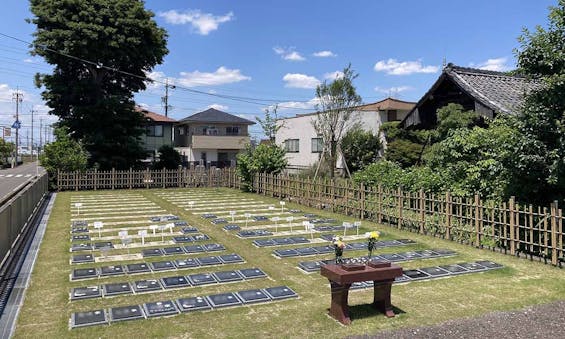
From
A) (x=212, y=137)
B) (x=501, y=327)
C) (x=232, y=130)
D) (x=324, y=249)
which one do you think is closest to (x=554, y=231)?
(x=501, y=327)

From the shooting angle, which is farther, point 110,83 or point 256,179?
point 110,83

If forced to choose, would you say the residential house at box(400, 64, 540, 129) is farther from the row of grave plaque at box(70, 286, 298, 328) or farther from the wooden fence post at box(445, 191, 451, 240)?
the row of grave plaque at box(70, 286, 298, 328)

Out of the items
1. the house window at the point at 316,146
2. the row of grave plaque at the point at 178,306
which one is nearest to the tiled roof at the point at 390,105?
the house window at the point at 316,146

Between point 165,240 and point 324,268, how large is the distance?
5.82 metres

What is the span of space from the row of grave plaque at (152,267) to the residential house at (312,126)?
1990 cm

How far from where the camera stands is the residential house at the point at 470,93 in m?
15.6

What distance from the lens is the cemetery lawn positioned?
5.19 m

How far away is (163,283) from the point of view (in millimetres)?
6988

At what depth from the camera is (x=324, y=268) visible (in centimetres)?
559

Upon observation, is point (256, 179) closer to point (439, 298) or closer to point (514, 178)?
point (514, 178)

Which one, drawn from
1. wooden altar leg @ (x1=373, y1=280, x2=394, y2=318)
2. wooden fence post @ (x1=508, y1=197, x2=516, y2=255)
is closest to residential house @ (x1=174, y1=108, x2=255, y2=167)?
wooden fence post @ (x1=508, y1=197, x2=516, y2=255)

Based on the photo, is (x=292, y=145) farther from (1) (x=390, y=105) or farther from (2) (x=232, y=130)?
(2) (x=232, y=130)

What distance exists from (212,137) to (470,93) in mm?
30842

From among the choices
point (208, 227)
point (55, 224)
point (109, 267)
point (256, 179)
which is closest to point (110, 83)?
point (256, 179)
